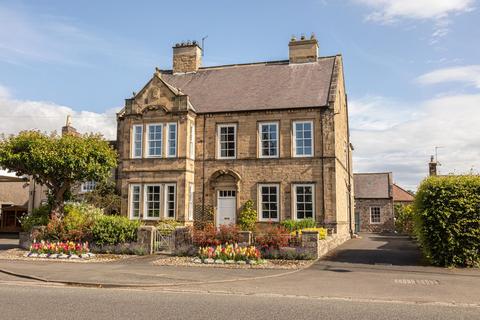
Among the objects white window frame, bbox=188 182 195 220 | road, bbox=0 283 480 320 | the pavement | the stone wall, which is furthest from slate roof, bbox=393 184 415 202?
road, bbox=0 283 480 320

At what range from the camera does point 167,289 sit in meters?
11.8

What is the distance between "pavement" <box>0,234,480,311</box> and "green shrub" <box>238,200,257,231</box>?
8.37 m

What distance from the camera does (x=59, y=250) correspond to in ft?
62.7

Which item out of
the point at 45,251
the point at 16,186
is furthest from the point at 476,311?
the point at 16,186

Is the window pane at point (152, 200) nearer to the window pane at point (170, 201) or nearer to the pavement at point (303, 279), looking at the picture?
the window pane at point (170, 201)

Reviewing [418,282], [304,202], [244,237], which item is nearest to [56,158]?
[244,237]

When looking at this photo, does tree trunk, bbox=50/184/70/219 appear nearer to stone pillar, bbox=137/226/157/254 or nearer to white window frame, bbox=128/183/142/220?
white window frame, bbox=128/183/142/220

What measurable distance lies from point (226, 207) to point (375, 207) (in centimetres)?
2359

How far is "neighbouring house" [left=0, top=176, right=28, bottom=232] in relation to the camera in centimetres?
3778

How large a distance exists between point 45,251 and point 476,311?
1665 centimetres

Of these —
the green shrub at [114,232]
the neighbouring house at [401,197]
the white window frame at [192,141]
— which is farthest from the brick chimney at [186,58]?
the neighbouring house at [401,197]

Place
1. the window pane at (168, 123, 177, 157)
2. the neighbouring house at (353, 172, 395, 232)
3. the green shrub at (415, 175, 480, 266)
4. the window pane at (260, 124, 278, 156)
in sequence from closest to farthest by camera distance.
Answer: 1. the green shrub at (415, 175, 480, 266)
2. the window pane at (260, 124, 278, 156)
3. the window pane at (168, 123, 177, 157)
4. the neighbouring house at (353, 172, 395, 232)

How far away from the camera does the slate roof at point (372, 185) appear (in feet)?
148

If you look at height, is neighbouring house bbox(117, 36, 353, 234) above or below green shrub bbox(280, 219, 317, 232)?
above
